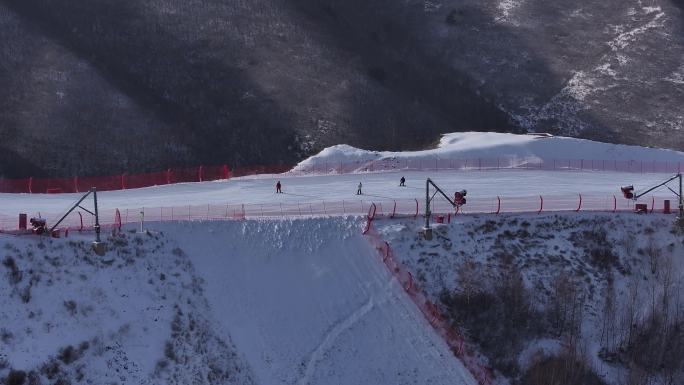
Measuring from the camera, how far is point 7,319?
28.8 metres

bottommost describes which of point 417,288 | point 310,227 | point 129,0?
point 417,288

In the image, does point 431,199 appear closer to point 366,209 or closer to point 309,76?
point 366,209

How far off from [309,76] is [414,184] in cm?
3071

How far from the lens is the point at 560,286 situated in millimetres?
38562

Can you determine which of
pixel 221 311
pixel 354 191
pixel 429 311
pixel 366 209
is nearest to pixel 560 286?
pixel 429 311

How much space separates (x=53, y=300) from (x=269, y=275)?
991cm

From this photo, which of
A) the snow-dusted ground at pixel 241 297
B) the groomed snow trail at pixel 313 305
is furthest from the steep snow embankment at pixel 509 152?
the groomed snow trail at pixel 313 305

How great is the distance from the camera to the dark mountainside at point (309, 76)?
6825 centimetres

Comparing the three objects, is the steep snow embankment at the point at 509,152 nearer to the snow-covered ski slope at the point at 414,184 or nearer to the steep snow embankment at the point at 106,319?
the snow-covered ski slope at the point at 414,184

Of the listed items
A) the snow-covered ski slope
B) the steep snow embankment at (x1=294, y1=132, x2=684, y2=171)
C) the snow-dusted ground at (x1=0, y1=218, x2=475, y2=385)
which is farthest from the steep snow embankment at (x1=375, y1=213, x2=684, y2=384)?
the steep snow embankment at (x1=294, y1=132, x2=684, y2=171)

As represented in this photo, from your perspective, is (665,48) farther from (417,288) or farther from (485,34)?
(417,288)

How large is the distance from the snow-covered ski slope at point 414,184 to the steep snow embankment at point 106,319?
7.31 metres

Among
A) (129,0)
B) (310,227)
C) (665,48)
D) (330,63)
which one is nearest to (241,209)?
(310,227)

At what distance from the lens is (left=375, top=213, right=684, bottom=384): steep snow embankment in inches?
1446
